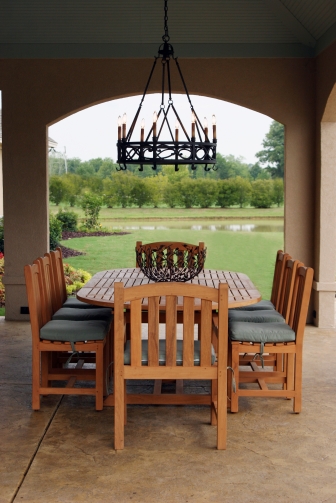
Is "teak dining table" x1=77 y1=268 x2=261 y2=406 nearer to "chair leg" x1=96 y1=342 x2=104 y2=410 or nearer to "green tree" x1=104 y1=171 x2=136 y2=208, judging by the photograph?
"chair leg" x1=96 y1=342 x2=104 y2=410

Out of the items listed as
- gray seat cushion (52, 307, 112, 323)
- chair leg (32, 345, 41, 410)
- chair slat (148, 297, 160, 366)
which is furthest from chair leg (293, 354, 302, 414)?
chair leg (32, 345, 41, 410)

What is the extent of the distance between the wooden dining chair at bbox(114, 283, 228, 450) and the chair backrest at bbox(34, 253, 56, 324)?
104 centimetres

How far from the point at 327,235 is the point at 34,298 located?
12.0 feet

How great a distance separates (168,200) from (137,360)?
260 inches

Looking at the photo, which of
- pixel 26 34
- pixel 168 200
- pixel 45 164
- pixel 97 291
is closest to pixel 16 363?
pixel 97 291

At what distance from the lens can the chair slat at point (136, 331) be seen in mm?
3422

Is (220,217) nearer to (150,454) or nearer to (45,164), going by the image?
(45,164)

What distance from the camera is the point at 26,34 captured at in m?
6.65

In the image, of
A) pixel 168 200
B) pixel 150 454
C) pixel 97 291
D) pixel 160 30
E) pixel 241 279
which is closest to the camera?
pixel 150 454

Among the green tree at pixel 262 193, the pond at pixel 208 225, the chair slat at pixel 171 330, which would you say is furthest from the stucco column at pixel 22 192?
the green tree at pixel 262 193

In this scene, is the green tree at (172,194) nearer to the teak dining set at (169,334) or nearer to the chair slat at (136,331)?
the teak dining set at (169,334)

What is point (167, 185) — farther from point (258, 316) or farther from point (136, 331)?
point (136, 331)

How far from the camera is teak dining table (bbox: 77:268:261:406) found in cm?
397

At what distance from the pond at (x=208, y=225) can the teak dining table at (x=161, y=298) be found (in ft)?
15.7
